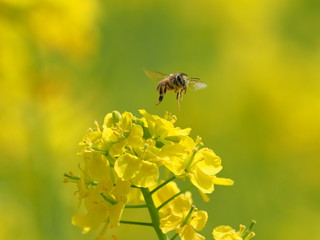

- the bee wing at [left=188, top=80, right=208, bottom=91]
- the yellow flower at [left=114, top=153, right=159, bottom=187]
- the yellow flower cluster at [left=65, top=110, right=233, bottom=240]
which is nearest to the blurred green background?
the bee wing at [left=188, top=80, right=208, bottom=91]

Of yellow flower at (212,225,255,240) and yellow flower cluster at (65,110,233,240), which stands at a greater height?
yellow flower cluster at (65,110,233,240)

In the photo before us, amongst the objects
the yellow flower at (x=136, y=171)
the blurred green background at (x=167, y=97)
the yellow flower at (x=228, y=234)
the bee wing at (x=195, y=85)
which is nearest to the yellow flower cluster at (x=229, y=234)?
the yellow flower at (x=228, y=234)

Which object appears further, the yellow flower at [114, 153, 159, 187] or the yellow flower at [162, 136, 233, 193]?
the yellow flower at [162, 136, 233, 193]

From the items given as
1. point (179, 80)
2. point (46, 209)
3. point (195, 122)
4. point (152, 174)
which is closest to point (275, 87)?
point (195, 122)

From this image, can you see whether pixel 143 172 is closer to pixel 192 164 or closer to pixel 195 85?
pixel 192 164

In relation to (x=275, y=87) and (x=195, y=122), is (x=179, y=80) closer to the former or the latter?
→ (x=275, y=87)

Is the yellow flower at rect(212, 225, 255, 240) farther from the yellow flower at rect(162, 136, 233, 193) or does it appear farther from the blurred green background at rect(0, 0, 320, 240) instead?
the blurred green background at rect(0, 0, 320, 240)
